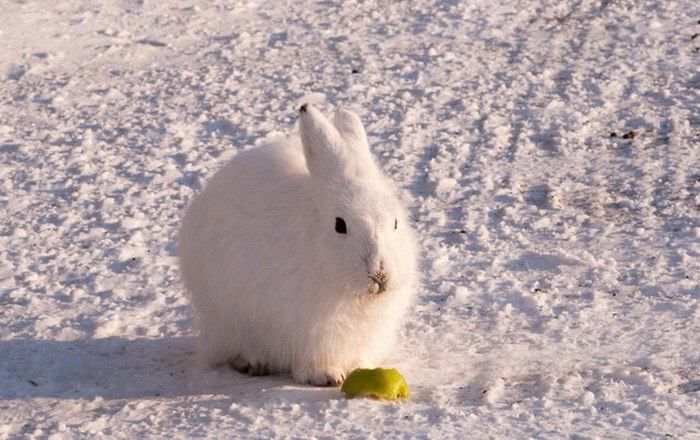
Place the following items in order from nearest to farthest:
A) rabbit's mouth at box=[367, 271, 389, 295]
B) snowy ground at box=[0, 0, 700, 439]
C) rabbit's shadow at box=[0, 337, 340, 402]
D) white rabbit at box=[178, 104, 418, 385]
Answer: rabbit's mouth at box=[367, 271, 389, 295], white rabbit at box=[178, 104, 418, 385], snowy ground at box=[0, 0, 700, 439], rabbit's shadow at box=[0, 337, 340, 402]

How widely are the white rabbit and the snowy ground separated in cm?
18

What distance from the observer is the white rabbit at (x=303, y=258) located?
4.32 meters

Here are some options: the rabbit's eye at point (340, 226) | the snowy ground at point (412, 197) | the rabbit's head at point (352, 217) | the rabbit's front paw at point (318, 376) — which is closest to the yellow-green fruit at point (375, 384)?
the snowy ground at point (412, 197)

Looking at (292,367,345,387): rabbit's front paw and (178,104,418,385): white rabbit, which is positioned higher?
(178,104,418,385): white rabbit

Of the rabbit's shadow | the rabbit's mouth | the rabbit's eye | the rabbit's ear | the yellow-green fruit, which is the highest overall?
the rabbit's ear

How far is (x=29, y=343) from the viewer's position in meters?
5.21

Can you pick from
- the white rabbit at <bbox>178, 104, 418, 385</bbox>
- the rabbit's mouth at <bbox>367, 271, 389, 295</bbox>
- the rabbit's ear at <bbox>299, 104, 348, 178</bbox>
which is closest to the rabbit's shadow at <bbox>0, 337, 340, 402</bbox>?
the white rabbit at <bbox>178, 104, 418, 385</bbox>

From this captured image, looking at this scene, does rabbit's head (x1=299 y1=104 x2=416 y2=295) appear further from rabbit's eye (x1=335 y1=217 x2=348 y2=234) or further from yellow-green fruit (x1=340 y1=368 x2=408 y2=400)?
yellow-green fruit (x1=340 y1=368 x2=408 y2=400)

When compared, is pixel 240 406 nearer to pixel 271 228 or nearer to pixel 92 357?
pixel 271 228

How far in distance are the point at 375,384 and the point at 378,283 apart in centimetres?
44

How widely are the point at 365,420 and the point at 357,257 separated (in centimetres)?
62

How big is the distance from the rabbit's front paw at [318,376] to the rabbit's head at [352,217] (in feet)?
1.47

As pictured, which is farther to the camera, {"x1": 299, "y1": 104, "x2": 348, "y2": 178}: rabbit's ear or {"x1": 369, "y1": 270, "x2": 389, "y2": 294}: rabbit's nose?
{"x1": 299, "y1": 104, "x2": 348, "y2": 178}: rabbit's ear

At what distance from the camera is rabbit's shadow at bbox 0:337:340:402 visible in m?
4.64
